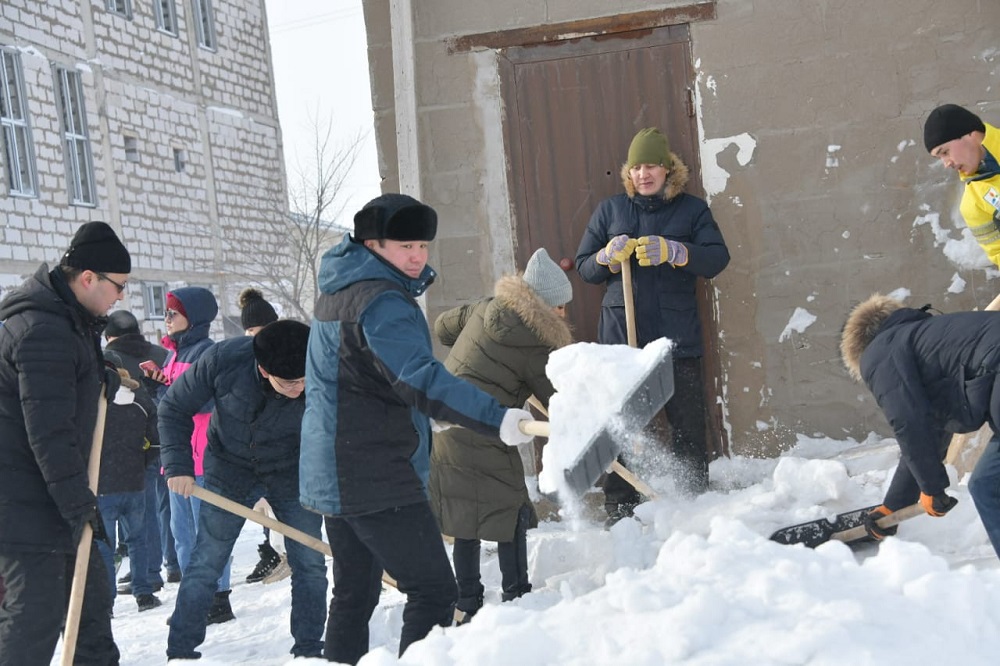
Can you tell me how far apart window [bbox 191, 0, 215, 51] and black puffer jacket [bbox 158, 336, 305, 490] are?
1666 cm

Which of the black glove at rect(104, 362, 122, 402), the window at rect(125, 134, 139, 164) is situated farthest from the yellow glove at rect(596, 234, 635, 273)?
the window at rect(125, 134, 139, 164)

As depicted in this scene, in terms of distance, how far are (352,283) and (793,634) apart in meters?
1.64

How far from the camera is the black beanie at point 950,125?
4629mm

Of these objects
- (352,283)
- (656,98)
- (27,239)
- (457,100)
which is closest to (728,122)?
(656,98)

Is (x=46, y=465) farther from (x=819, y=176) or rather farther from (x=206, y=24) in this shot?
(x=206, y=24)

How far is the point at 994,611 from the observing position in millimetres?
2754

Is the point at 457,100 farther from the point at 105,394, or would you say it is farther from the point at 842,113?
the point at 105,394

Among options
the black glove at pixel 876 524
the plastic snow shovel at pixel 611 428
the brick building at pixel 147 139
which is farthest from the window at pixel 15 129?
the plastic snow shovel at pixel 611 428

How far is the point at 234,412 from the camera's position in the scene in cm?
452

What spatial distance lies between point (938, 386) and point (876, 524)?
99 cm

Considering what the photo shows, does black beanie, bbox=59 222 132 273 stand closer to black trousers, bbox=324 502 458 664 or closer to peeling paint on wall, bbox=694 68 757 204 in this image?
black trousers, bbox=324 502 458 664

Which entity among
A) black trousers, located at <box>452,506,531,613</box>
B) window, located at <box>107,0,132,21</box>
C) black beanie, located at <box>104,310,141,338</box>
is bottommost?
black trousers, located at <box>452,506,531,613</box>

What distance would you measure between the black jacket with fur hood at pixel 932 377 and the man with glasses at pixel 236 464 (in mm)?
2218

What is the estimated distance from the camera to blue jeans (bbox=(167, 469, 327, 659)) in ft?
14.5
